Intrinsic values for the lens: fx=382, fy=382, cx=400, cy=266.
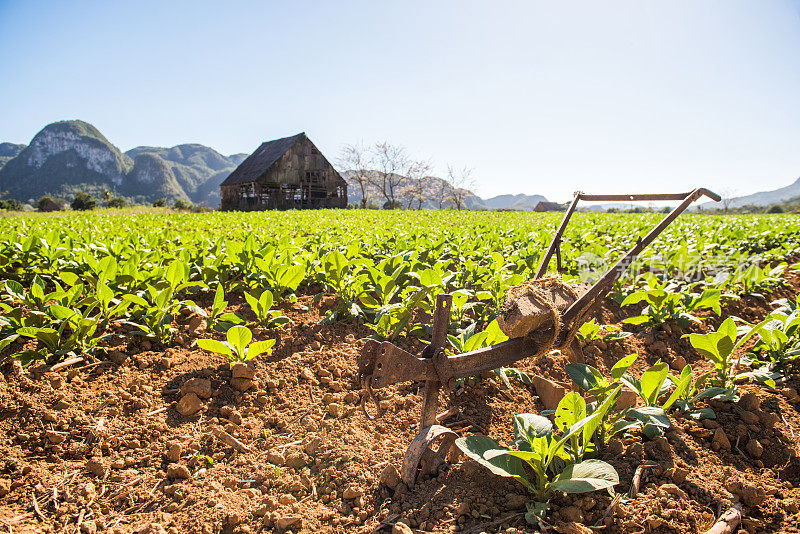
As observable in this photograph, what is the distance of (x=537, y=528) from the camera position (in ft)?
5.02

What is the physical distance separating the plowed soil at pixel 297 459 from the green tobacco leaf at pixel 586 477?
145 mm

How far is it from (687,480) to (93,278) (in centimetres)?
450

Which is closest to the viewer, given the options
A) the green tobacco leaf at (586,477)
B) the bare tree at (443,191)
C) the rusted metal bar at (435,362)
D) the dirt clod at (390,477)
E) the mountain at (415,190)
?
the green tobacco leaf at (586,477)

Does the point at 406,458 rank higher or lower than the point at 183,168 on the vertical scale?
lower

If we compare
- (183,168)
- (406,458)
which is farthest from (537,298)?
(183,168)

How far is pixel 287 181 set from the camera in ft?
122

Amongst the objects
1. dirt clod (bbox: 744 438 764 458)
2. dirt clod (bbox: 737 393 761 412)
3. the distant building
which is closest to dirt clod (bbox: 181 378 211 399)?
dirt clod (bbox: 744 438 764 458)

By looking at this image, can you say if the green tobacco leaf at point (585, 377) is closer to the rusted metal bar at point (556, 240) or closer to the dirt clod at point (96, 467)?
the rusted metal bar at point (556, 240)

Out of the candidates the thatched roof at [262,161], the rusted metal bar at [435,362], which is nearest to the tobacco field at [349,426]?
the rusted metal bar at [435,362]

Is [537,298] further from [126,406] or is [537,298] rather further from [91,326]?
[91,326]

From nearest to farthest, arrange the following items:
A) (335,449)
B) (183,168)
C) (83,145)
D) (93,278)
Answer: (335,449), (93,278), (83,145), (183,168)

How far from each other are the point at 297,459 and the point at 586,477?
1.37 metres

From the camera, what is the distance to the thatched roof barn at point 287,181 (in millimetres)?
36312

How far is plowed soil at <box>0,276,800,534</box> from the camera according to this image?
5.32 feet
